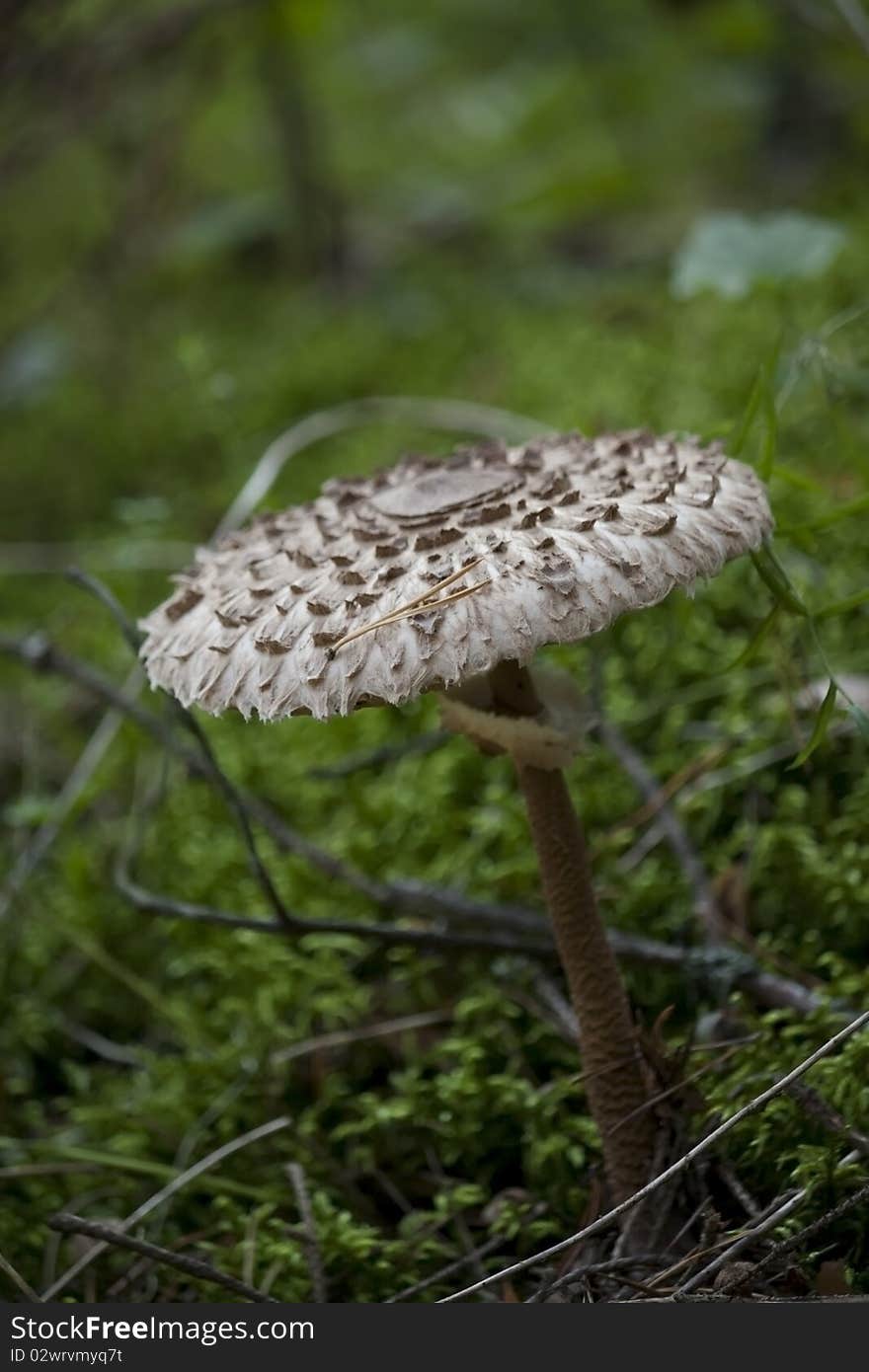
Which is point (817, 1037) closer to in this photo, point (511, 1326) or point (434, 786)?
point (511, 1326)

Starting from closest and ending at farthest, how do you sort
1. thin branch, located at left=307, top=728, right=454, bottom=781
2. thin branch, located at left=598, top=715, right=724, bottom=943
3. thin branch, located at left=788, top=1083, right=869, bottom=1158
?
thin branch, located at left=788, top=1083, right=869, bottom=1158 < thin branch, located at left=598, top=715, right=724, bottom=943 < thin branch, located at left=307, top=728, right=454, bottom=781

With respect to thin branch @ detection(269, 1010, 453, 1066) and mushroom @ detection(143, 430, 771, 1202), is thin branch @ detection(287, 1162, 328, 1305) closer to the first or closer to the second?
thin branch @ detection(269, 1010, 453, 1066)

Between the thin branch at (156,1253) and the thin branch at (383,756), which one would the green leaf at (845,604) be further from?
the thin branch at (156,1253)

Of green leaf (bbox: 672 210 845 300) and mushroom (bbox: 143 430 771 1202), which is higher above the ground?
green leaf (bbox: 672 210 845 300)

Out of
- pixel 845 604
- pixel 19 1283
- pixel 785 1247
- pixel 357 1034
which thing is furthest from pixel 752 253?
pixel 19 1283

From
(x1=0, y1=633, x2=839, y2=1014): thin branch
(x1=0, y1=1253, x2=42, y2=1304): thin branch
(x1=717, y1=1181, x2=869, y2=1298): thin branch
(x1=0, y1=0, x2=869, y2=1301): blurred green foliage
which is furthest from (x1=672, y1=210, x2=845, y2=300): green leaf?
(x1=0, y1=1253, x2=42, y2=1304): thin branch

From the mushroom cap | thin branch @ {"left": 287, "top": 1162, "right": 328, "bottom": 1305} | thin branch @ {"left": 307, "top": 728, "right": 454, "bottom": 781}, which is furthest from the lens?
thin branch @ {"left": 307, "top": 728, "right": 454, "bottom": 781}

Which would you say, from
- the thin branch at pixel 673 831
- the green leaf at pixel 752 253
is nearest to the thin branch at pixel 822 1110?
the thin branch at pixel 673 831
